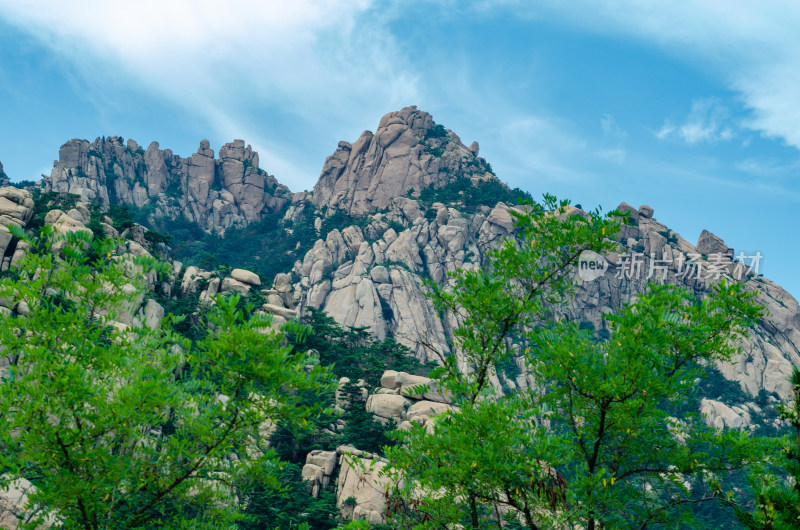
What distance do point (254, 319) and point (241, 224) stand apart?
105 metres

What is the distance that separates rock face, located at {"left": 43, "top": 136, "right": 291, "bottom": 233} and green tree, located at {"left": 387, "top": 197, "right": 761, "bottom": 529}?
10131 cm

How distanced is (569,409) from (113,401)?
25.7 feet

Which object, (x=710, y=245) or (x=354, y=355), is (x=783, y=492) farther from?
(x=710, y=245)

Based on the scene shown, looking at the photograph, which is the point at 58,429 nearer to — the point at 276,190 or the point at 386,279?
the point at 386,279

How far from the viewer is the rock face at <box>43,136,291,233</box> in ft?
322

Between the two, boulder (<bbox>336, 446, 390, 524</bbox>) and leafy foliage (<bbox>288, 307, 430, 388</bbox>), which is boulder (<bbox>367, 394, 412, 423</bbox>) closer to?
leafy foliage (<bbox>288, 307, 430, 388</bbox>)

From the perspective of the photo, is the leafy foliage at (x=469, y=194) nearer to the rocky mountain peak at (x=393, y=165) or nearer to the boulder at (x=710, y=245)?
the rocky mountain peak at (x=393, y=165)

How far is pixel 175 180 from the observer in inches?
4318

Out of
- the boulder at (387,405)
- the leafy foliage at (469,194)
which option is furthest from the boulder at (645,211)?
the boulder at (387,405)

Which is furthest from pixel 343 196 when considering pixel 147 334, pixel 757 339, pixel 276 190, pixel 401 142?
pixel 147 334

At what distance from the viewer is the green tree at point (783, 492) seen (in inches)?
296

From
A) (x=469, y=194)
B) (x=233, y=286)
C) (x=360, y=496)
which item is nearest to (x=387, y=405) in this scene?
(x=360, y=496)

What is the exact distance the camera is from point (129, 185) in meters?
103

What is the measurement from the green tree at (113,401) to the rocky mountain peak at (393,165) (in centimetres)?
8888
